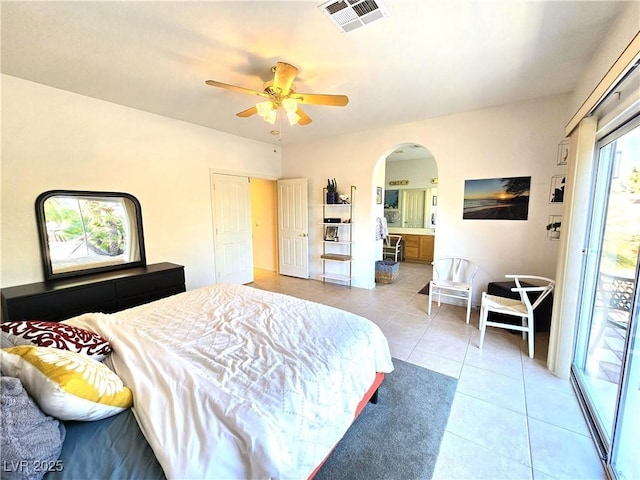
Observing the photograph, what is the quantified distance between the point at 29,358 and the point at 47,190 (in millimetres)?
2601

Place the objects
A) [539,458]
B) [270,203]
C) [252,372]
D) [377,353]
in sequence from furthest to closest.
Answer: [270,203], [377,353], [539,458], [252,372]

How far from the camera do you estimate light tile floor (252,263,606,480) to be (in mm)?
1424

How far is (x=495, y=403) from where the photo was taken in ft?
6.11

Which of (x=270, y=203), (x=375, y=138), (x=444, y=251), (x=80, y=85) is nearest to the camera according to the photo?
(x=80, y=85)

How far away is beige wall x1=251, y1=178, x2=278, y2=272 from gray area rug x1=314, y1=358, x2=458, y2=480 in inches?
162

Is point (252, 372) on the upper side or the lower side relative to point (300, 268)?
upper

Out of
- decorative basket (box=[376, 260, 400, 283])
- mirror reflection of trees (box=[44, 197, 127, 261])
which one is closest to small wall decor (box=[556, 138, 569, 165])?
decorative basket (box=[376, 260, 400, 283])

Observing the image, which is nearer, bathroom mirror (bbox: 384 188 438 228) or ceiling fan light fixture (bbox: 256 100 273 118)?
ceiling fan light fixture (bbox: 256 100 273 118)

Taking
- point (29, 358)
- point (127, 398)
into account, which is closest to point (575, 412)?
point (127, 398)

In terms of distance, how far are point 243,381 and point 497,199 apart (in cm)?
357

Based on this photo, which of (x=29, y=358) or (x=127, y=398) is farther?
(x=127, y=398)

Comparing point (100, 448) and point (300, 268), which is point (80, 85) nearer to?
point (100, 448)

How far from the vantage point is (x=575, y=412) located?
1766mm

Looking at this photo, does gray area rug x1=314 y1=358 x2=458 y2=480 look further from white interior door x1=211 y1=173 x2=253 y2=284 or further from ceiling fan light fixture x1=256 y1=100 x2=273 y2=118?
white interior door x1=211 y1=173 x2=253 y2=284
